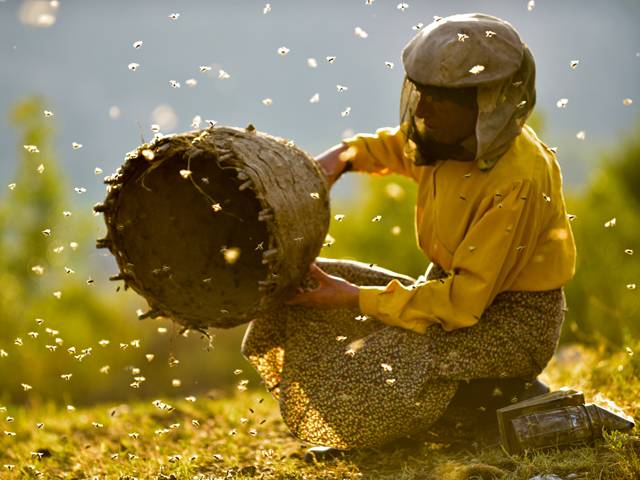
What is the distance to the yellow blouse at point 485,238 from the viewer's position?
13.3ft

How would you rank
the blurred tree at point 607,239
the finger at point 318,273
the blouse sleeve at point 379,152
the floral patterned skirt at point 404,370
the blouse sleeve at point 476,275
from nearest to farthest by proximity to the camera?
the blouse sleeve at point 476,275 → the floral patterned skirt at point 404,370 → the finger at point 318,273 → the blouse sleeve at point 379,152 → the blurred tree at point 607,239

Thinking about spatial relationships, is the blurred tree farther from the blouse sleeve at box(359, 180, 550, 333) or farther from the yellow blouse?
the blouse sleeve at box(359, 180, 550, 333)

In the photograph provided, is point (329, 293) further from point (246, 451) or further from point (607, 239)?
point (607, 239)

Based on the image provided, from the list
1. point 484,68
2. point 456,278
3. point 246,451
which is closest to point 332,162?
point 456,278

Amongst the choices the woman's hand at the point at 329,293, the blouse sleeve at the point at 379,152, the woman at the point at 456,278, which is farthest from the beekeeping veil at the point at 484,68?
the woman's hand at the point at 329,293

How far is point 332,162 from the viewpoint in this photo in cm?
498

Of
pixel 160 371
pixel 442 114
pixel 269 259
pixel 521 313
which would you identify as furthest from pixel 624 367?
pixel 160 371

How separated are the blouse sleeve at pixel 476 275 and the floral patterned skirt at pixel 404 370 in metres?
0.11

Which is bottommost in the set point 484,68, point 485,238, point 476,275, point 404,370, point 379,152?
point 404,370

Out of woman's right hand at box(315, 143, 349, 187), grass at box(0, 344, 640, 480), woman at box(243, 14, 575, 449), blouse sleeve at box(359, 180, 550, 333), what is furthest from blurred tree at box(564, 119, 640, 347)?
blouse sleeve at box(359, 180, 550, 333)

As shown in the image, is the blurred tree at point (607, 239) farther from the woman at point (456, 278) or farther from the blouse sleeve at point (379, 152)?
the woman at point (456, 278)

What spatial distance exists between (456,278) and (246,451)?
1755 mm

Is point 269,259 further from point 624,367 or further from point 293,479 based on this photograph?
point 624,367

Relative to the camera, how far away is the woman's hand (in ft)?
14.1
